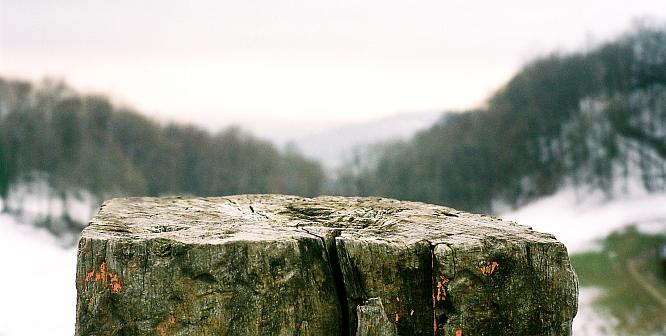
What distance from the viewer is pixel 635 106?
8156 mm

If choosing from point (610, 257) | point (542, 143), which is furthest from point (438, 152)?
point (610, 257)

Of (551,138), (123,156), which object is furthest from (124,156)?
(551,138)

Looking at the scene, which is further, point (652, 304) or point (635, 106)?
point (635, 106)

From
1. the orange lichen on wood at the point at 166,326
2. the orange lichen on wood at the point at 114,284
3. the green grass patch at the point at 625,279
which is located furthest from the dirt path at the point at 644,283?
the orange lichen on wood at the point at 114,284

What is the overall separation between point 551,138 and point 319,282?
6529 millimetres

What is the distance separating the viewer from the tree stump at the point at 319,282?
2.04m

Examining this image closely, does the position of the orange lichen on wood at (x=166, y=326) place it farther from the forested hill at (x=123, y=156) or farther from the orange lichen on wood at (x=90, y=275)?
the forested hill at (x=123, y=156)

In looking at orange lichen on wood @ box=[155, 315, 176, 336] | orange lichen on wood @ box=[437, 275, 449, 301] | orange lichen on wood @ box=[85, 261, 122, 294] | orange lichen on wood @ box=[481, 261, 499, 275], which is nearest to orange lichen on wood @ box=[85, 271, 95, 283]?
orange lichen on wood @ box=[85, 261, 122, 294]

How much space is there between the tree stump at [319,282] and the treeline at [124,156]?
191 inches

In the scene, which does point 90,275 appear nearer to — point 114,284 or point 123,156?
point 114,284

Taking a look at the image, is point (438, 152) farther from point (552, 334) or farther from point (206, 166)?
point (552, 334)

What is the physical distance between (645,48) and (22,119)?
7189 millimetres

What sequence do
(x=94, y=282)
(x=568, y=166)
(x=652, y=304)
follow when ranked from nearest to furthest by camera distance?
(x=94, y=282) → (x=652, y=304) → (x=568, y=166)

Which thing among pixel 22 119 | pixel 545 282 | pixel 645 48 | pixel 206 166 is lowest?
pixel 545 282
